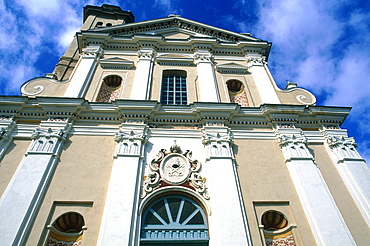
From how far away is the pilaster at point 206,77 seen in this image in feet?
36.8

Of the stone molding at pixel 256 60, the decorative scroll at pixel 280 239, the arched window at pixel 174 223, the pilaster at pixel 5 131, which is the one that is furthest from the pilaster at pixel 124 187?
the stone molding at pixel 256 60

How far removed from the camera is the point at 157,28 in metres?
16.2

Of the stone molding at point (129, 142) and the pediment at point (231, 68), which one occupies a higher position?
the pediment at point (231, 68)

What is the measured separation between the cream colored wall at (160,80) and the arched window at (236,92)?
1.73 meters

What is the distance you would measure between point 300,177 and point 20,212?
8233 millimetres

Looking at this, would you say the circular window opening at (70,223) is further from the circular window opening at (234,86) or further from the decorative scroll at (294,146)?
the circular window opening at (234,86)

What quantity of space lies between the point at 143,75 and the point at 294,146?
22.9 feet

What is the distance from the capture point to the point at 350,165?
355 inches

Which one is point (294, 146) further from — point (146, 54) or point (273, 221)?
point (146, 54)

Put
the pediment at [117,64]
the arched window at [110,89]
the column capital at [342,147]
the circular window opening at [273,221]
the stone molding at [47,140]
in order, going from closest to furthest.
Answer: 1. the circular window opening at [273,221]
2. the stone molding at [47,140]
3. the column capital at [342,147]
4. the arched window at [110,89]
5. the pediment at [117,64]

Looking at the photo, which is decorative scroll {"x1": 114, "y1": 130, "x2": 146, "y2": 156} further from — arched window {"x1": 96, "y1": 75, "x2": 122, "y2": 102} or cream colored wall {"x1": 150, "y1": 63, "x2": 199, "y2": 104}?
arched window {"x1": 96, "y1": 75, "x2": 122, "y2": 102}

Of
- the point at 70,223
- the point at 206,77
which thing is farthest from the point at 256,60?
the point at 70,223

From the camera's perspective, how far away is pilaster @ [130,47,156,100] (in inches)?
435

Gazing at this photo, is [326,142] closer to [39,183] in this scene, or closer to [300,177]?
[300,177]
